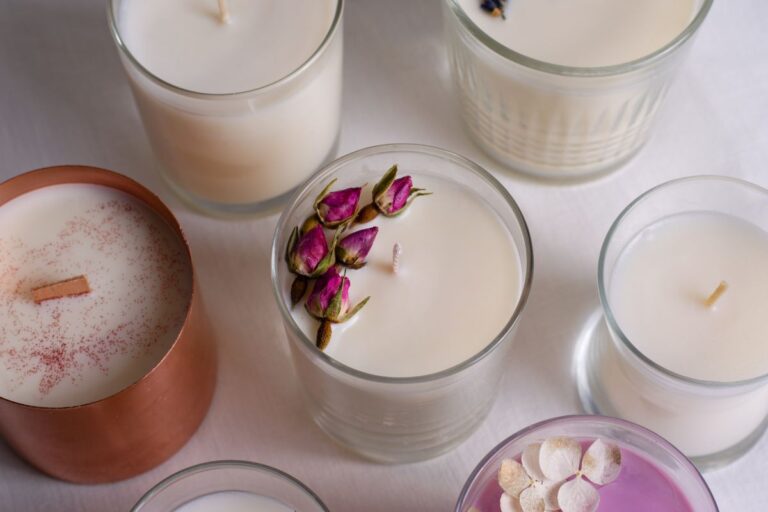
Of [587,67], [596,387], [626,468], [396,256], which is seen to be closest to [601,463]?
[626,468]

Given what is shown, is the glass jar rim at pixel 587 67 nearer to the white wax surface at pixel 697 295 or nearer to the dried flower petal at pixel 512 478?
the white wax surface at pixel 697 295

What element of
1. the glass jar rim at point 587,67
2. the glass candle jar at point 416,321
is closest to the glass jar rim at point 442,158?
the glass candle jar at point 416,321

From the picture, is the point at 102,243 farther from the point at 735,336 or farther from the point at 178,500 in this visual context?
the point at 735,336

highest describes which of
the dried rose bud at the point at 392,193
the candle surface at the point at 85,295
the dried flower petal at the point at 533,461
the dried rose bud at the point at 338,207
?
the dried rose bud at the point at 392,193

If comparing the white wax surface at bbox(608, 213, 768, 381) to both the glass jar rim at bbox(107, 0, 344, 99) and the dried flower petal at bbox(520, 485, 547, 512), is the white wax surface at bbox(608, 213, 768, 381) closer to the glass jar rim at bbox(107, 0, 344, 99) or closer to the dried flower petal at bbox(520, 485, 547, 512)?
the dried flower petal at bbox(520, 485, 547, 512)

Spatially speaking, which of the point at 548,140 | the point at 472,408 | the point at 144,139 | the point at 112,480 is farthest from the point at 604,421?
the point at 144,139

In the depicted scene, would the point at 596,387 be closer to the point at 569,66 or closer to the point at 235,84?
the point at 569,66
